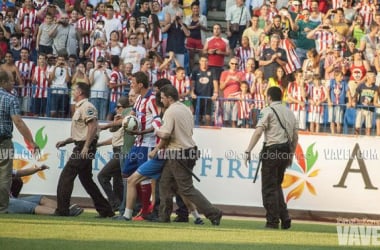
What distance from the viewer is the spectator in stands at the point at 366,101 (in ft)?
73.7

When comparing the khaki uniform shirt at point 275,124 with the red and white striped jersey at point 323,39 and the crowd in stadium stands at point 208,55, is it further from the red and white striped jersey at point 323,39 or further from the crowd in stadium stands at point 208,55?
the red and white striped jersey at point 323,39

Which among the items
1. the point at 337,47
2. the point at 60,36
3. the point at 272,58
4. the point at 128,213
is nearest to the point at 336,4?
the point at 337,47

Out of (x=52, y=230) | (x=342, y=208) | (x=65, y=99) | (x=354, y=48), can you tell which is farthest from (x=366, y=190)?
(x=52, y=230)

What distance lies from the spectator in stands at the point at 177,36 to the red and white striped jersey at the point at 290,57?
2393 millimetres

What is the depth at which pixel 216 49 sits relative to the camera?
26.1 m

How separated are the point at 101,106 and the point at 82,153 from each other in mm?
5687

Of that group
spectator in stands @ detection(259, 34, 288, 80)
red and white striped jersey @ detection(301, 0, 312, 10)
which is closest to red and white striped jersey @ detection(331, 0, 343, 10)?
red and white striped jersey @ detection(301, 0, 312, 10)

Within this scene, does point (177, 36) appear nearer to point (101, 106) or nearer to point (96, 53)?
point (96, 53)

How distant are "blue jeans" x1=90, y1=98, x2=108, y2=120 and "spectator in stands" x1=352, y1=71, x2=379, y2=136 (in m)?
5.05

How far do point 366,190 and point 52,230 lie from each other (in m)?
9.13

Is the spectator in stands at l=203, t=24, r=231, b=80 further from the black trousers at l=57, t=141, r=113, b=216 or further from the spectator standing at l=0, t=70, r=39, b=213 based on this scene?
the spectator standing at l=0, t=70, r=39, b=213

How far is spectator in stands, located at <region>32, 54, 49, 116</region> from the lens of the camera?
76.5ft

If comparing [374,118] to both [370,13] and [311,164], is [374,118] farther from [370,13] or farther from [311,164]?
[370,13]

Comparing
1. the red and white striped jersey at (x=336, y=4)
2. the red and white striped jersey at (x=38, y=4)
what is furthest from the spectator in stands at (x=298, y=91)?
the red and white striped jersey at (x=38, y=4)
